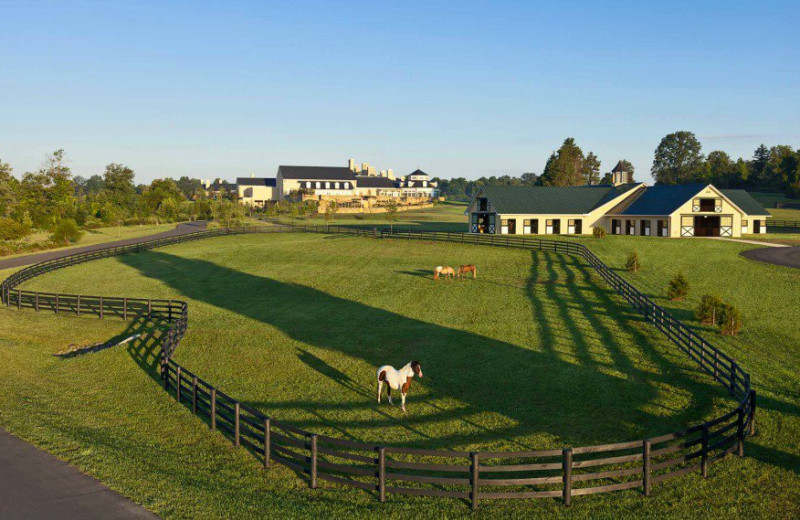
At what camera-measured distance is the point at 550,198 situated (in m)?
68.8

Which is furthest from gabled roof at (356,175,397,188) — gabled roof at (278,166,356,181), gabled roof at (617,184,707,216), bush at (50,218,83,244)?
gabled roof at (617,184,707,216)

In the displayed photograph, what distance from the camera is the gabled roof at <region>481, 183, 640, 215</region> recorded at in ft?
218

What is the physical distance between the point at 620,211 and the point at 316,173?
97.2 meters

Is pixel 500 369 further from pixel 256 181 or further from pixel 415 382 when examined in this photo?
pixel 256 181

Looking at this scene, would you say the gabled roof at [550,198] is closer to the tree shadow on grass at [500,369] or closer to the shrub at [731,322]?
the tree shadow on grass at [500,369]

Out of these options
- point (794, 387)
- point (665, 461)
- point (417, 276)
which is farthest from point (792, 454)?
point (417, 276)

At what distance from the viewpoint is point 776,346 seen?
2320 centimetres

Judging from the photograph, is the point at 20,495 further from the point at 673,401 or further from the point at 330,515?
the point at 673,401

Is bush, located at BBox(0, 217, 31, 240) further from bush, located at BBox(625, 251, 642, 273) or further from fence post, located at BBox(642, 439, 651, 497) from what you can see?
fence post, located at BBox(642, 439, 651, 497)

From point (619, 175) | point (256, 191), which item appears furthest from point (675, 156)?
point (256, 191)

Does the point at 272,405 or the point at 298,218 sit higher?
the point at 298,218

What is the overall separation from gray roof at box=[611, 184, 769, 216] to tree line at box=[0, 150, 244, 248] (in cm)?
5959

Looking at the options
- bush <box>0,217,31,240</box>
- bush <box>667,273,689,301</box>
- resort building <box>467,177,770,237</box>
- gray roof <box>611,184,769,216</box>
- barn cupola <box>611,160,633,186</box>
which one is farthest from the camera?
barn cupola <box>611,160,633,186</box>

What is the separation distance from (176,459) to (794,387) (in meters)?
19.3
